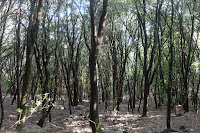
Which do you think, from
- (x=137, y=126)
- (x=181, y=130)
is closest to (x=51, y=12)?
(x=137, y=126)

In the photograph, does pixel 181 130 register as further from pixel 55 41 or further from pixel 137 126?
pixel 55 41

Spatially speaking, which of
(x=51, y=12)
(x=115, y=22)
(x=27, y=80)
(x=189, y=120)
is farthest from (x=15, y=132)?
(x=115, y=22)

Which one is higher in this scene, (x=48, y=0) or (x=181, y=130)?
(x=48, y=0)

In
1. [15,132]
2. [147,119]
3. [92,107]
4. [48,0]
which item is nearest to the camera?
[15,132]

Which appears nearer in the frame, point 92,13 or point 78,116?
point 92,13

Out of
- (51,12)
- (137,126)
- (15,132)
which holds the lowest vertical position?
(137,126)

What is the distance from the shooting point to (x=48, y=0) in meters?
9.56

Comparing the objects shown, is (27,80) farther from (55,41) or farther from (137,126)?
(137,126)

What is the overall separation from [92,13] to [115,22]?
327 inches

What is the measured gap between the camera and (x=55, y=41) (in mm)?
10250

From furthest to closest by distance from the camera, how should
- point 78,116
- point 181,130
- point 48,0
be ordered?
point 78,116 → point 48,0 → point 181,130

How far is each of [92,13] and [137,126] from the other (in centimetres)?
711

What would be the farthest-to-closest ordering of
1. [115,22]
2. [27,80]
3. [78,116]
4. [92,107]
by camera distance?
[115,22] → [78,116] → [92,107] → [27,80]

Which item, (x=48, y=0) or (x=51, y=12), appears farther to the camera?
(x=51, y=12)
